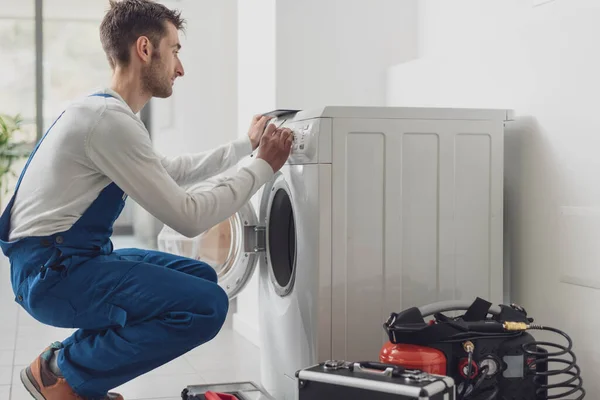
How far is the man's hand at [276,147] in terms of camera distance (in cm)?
233

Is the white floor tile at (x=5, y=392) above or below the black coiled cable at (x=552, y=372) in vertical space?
below

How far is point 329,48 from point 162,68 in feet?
4.19

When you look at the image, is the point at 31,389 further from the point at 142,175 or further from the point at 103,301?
the point at 142,175

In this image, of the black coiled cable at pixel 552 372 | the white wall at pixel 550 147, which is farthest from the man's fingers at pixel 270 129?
the black coiled cable at pixel 552 372

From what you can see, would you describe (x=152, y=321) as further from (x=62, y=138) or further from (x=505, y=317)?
(x=505, y=317)

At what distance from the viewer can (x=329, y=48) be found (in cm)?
344

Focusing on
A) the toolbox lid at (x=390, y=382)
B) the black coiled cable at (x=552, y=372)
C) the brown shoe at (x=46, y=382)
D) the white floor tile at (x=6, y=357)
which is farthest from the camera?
the white floor tile at (x=6, y=357)

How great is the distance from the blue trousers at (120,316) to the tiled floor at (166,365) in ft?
1.86

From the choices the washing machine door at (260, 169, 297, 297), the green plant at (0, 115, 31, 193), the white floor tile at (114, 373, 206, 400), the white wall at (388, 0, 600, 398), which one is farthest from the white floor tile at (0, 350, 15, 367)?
the green plant at (0, 115, 31, 193)

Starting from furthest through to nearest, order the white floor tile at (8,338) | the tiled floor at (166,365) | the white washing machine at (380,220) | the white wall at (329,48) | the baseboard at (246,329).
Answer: the baseboard at (246,329), the white floor tile at (8,338), the white wall at (329,48), the tiled floor at (166,365), the white washing machine at (380,220)

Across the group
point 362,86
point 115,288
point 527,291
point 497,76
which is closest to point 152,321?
point 115,288

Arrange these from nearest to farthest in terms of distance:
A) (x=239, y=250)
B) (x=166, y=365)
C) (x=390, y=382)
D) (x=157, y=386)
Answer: (x=390, y=382) → (x=239, y=250) → (x=157, y=386) → (x=166, y=365)

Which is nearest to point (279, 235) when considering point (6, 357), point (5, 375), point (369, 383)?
point (369, 383)

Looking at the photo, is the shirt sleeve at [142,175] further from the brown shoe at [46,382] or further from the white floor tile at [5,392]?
the white floor tile at [5,392]
